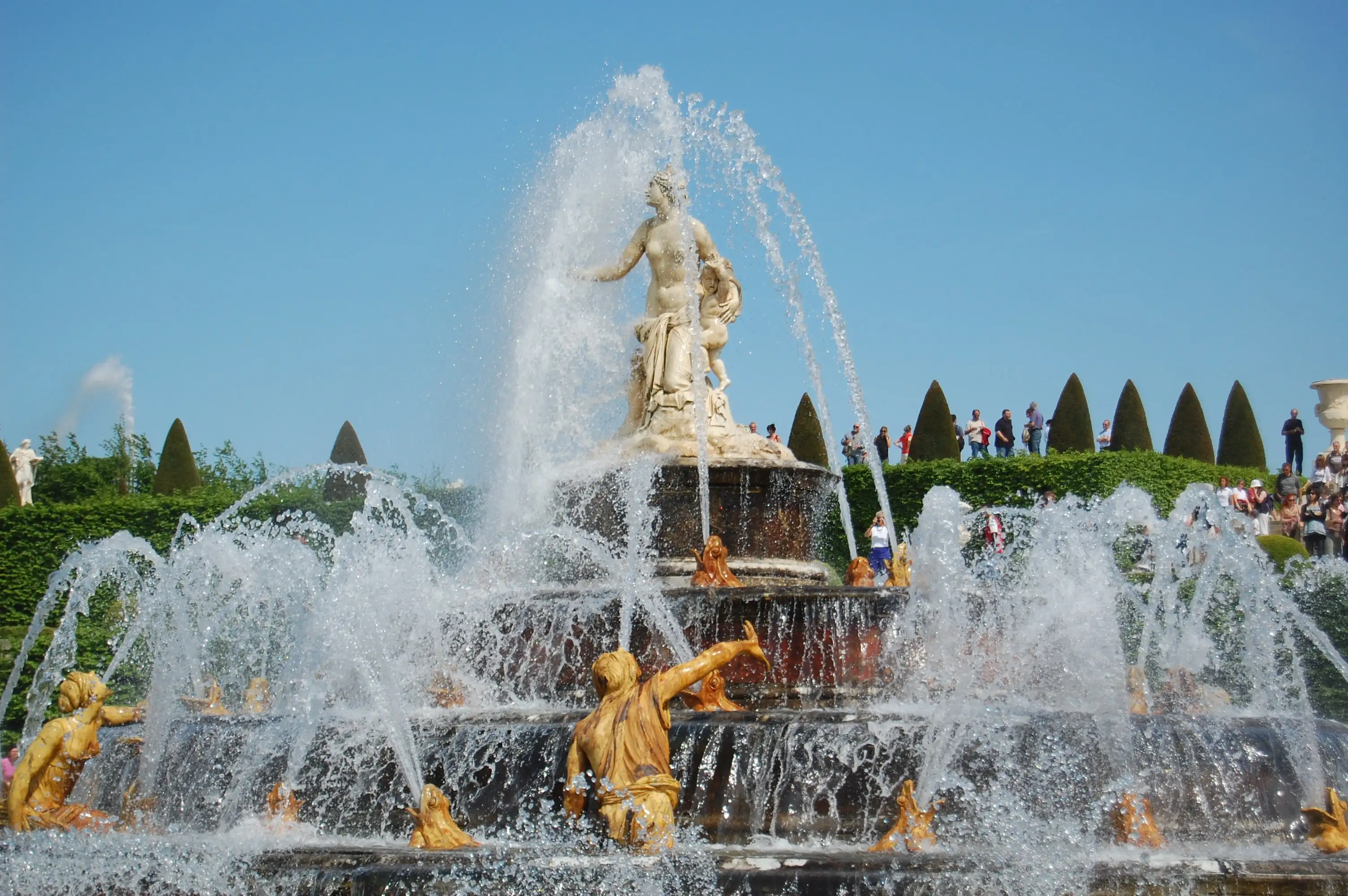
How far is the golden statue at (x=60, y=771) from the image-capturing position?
299 inches

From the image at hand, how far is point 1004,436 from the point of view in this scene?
28.0m

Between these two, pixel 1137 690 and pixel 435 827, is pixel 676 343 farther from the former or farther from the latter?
pixel 435 827

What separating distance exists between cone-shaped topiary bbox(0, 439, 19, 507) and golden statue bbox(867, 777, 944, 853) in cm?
2674

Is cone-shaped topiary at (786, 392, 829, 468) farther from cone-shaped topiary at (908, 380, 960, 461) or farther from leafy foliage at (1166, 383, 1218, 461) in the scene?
leafy foliage at (1166, 383, 1218, 461)

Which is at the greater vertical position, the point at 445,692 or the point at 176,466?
the point at 176,466

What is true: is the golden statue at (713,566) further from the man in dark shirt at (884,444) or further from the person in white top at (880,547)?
the man in dark shirt at (884,444)

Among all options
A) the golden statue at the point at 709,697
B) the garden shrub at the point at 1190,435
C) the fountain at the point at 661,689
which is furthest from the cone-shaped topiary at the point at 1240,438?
the golden statue at the point at 709,697

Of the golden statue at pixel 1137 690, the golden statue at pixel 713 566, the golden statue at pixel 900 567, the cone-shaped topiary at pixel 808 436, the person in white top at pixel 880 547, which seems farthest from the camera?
the cone-shaped topiary at pixel 808 436

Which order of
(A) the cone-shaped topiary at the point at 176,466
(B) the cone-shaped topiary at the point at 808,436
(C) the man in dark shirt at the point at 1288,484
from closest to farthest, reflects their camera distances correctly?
(C) the man in dark shirt at the point at 1288,484, (B) the cone-shaped topiary at the point at 808,436, (A) the cone-shaped topiary at the point at 176,466

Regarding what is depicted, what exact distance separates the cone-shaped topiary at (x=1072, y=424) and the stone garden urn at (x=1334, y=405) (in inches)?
178

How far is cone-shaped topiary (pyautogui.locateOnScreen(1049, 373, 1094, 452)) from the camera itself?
30.4 m

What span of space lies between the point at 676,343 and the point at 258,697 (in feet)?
14.5

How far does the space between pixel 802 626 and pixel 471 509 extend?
615cm

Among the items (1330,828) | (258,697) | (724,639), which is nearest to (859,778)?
(1330,828)
